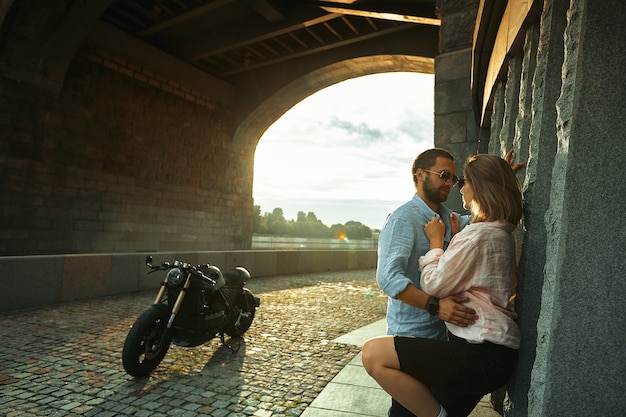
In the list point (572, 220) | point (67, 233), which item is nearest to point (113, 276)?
point (67, 233)

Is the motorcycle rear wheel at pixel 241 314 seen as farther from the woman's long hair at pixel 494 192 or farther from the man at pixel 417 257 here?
the woman's long hair at pixel 494 192

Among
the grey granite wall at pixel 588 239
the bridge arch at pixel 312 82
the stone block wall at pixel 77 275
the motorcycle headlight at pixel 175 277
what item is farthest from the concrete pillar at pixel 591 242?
the bridge arch at pixel 312 82

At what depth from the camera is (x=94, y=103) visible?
12.7m

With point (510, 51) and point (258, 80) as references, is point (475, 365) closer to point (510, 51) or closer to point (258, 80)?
point (510, 51)

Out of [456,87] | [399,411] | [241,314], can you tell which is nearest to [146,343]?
[241,314]

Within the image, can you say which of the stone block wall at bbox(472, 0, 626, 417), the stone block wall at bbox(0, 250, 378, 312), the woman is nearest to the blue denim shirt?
the woman

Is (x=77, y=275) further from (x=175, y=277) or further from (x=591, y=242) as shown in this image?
(x=591, y=242)

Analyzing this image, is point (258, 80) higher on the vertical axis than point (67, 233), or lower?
higher

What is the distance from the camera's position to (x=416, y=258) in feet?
7.43

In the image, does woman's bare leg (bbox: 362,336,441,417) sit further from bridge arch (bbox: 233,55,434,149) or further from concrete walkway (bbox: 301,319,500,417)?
bridge arch (bbox: 233,55,434,149)

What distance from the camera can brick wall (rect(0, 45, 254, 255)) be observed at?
36.2ft

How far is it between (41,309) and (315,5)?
33.3 feet

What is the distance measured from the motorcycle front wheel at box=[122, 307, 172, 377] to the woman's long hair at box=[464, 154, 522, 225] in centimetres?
276

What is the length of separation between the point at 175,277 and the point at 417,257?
2348 mm
